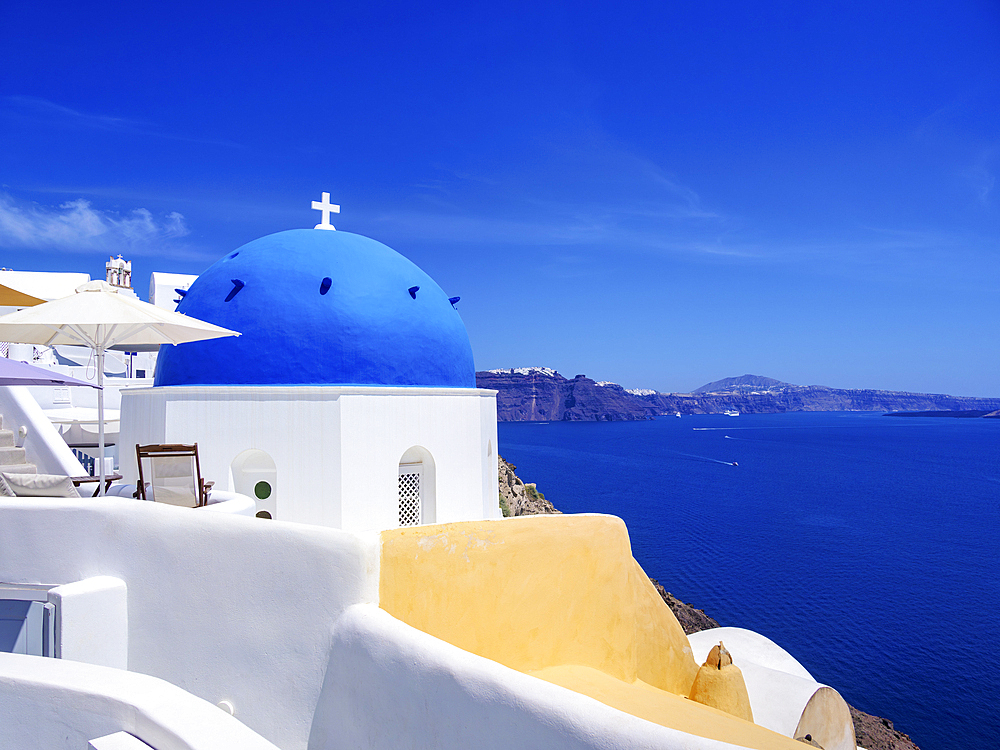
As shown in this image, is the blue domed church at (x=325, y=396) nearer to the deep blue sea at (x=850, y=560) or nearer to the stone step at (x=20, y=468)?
the stone step at (x=20, y=468)

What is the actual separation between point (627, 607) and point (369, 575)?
4106mm

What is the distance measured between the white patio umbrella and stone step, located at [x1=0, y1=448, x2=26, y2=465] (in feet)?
6.04

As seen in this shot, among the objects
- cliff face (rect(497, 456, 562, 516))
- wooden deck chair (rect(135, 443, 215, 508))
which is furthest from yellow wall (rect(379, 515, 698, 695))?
cliff face (rect(497, 456, 562, 516))

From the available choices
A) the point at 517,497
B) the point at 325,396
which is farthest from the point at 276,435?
the point at 517,497

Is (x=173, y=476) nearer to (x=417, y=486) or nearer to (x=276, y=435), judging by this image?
(x=276, y=435)

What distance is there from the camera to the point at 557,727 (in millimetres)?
4051

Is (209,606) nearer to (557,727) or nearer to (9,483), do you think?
(9,483)

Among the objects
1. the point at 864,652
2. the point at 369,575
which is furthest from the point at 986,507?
the point at 369,575

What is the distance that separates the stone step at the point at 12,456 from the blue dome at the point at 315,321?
2556mm

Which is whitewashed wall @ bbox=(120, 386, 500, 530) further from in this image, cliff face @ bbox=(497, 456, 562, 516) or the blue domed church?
cliff face @ bbox=(497, 456, 562, 516)

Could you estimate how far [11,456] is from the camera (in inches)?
376

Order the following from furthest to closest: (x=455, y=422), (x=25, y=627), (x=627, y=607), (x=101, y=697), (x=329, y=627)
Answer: (x=455, y=422) → (x=627, y=607) → (x=25, y=627) → (x=329, y=627) → (x=101, y=697)

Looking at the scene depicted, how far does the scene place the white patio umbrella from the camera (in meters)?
7.43

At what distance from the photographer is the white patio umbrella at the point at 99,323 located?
7.43 meters
